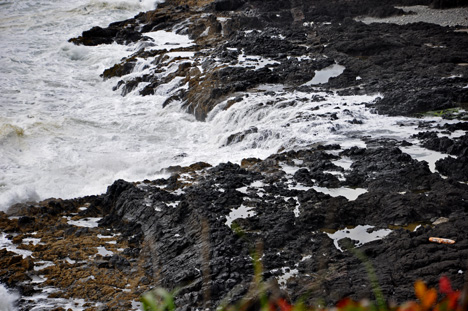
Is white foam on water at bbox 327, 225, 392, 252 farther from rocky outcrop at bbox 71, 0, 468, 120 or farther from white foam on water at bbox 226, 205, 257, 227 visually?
rocky outcrop at bbox 71, 0, 468, 120

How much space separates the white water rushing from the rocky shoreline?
453mm

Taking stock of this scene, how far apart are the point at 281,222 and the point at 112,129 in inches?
357

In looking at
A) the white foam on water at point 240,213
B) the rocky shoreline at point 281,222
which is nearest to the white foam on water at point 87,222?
the rocky shoreline at point 281,222

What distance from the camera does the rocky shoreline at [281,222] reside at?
5.59 metres

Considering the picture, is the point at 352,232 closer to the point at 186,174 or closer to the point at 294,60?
the point at 186,174

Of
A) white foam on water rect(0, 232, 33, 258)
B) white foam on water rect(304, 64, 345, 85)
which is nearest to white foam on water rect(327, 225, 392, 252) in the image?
white foam on water rect(0, 232, 33, 258)

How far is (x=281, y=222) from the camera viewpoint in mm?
7004

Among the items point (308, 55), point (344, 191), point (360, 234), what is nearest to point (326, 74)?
point (308, 55)

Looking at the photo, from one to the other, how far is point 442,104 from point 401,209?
564 centimetres

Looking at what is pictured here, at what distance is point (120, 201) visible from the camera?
8.72m

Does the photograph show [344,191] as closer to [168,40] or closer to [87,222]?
[87,222]

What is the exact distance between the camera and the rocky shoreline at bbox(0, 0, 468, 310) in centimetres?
559

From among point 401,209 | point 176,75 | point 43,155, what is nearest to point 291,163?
point 401,209

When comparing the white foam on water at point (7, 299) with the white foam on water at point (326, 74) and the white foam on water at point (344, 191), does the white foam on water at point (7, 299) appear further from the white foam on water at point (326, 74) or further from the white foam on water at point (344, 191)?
the white foam on water at point (326, 74)
